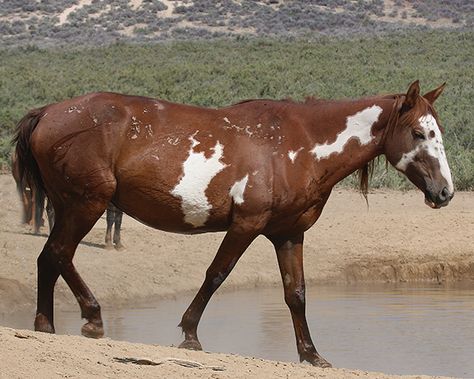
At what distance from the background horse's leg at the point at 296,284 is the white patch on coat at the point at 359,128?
2.24 feet

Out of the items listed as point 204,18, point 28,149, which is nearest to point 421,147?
point 28,149

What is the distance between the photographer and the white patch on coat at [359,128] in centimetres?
827

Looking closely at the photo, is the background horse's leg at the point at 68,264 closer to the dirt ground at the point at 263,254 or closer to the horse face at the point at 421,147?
the horse face at the point at 421,147

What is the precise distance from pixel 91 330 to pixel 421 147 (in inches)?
101

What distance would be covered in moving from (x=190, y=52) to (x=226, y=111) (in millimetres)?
44639

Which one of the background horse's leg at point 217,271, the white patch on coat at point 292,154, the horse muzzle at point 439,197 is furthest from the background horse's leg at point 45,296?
the horse muzzle at point 439,197

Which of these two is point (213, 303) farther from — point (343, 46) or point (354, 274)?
point (343, 46)

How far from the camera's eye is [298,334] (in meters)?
8.25

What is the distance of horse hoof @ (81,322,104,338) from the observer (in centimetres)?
817

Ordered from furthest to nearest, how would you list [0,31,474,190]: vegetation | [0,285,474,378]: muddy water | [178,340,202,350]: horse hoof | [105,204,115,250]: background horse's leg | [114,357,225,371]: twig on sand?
[0,31,474,190]: vegetation, [105,204,115,250]: background horse's leg, [0,285,474,378]: muddy water, [178,340,202,350]: horse hoof, [114,357,225,371]: twig on sand

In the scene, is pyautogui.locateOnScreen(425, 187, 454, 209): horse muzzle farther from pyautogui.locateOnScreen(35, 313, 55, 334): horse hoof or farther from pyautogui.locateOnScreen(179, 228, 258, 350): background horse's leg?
pyautogui.locateOnScreen(35, 313, 55, 334): horse hoof

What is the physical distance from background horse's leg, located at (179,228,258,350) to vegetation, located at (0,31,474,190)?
12356mm

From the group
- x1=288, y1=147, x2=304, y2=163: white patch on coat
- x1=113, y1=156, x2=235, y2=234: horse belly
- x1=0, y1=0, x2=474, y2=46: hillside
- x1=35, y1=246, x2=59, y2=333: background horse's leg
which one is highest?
x1=288, y1=147, x2=304, y2=163: white patch on coat

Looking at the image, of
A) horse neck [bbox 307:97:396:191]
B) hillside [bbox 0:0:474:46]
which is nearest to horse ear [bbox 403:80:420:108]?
horse neck [bbox 307:97:396:191]
